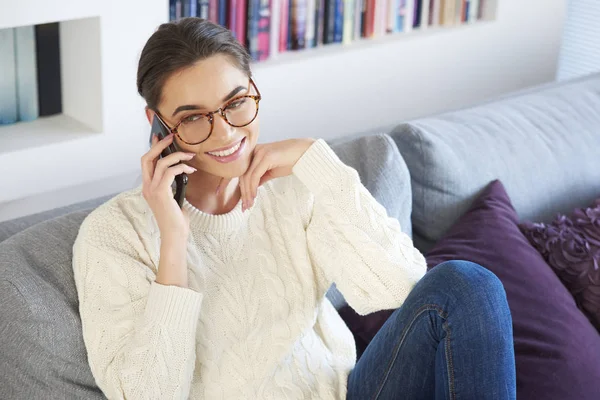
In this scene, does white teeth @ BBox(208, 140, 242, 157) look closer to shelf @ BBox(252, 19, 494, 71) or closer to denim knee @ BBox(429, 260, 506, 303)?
denim knee @ BBox(429, 260, 506, 303)

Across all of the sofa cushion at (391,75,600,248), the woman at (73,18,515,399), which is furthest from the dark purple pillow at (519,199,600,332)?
the woman at (73,18,515,399)

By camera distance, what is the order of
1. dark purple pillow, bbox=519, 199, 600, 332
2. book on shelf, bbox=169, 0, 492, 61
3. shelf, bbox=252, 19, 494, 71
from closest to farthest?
1. dark purple pillow, bbox=519, 199, 600, 332
2. book on shelf, bbox=169, 0, 492, 61
3. shelf, bbox=252, 19, 494, 71

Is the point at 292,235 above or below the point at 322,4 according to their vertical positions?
below

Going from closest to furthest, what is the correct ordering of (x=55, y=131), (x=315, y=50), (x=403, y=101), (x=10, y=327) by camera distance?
(x=10, y=327) → (x=55, y=131) → (x=315, y=50) → (x=403, y=101)

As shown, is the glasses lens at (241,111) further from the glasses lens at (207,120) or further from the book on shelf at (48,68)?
the book on shelf at (48,68)

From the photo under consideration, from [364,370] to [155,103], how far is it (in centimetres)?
61

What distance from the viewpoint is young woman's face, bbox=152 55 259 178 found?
5.24ft

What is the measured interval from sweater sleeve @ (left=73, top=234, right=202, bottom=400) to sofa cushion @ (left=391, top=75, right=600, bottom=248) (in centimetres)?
81

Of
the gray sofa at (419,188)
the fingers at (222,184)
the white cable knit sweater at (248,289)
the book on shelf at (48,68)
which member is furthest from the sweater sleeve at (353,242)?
the book on shelf at (48,68)

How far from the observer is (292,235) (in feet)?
5.90

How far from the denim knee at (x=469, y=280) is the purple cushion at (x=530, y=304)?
352 millimetres

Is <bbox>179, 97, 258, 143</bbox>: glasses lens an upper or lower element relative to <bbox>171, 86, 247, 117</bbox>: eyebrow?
lower

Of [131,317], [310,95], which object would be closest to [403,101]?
[310,95]

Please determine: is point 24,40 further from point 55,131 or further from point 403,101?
point 403,101
